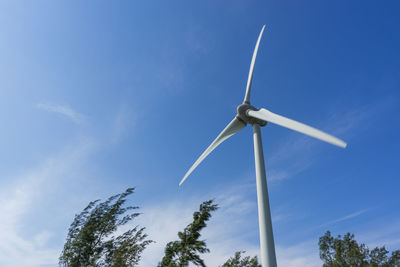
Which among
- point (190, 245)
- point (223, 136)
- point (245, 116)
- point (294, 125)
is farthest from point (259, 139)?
point (190, 245)

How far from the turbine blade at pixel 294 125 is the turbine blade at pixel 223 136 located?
133cm

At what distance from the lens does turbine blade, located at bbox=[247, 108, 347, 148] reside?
39.7 ft

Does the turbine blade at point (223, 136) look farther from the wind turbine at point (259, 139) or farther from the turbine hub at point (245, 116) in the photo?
the turbine hub at point (245, 116)

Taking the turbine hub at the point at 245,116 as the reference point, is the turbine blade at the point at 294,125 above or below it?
below

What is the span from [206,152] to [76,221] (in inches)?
665

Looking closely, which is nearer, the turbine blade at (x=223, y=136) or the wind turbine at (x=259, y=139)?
the wind turbine at (x=259, y=139)

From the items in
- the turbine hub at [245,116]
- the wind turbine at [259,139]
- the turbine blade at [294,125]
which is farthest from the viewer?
the turbine hub at [245,116]

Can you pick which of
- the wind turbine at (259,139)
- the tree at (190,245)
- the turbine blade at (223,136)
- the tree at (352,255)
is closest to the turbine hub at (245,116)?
the wind turbine at (259,139)

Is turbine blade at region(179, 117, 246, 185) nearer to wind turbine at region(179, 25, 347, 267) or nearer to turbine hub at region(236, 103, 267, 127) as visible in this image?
wind turbine at region(179, 25, 347, 267)

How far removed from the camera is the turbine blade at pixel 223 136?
68.7ft

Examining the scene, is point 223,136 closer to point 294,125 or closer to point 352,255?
point 294,125

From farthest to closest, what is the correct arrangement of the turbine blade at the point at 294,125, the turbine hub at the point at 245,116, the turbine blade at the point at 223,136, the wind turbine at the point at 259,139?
the turbine blade at the point at 223,136 → the turbine hub at the point at 245,116 → the wind turbine at the point at 259,139 → the turbine blade at the point at 294,125

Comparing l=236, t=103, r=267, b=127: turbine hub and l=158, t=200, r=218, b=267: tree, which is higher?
l=236, t=103, r=267, b=127: turbine hub

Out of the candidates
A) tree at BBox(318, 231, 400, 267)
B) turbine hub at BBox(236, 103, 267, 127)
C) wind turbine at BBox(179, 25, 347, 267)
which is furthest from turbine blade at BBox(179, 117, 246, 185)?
tree at BBox(318, 231, 400, 267)
